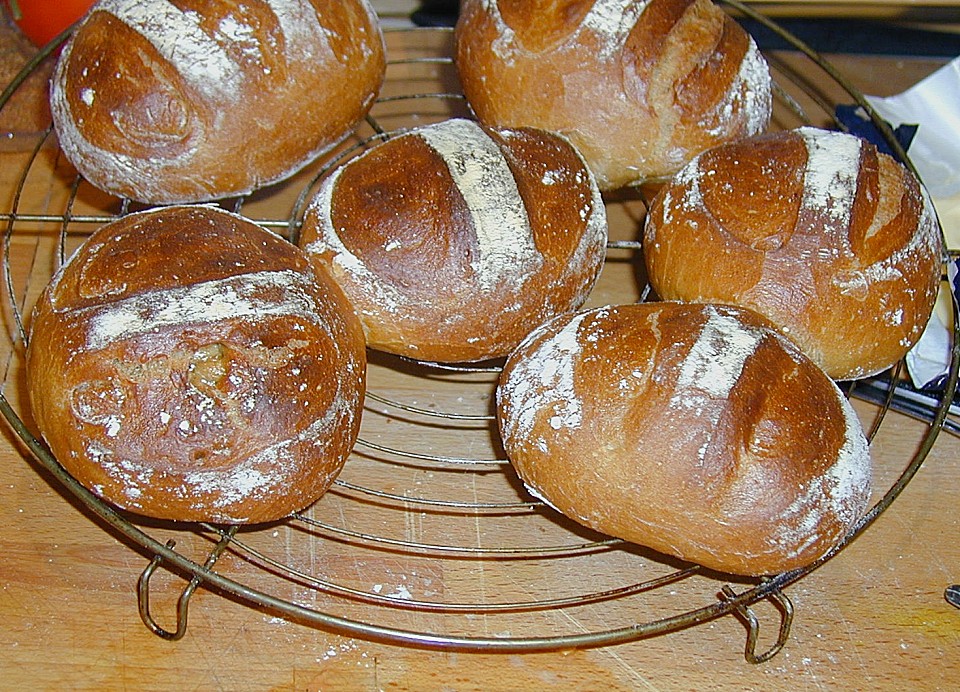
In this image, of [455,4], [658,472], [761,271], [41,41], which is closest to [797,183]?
[761,271]

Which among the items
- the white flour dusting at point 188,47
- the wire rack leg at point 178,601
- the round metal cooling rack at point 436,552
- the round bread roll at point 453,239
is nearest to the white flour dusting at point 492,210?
the round bread roll at point 453,239

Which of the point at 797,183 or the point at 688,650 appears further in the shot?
the point at 797,183

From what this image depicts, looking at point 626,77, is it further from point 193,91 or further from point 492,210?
point 193,91

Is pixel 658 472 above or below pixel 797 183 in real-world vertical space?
below

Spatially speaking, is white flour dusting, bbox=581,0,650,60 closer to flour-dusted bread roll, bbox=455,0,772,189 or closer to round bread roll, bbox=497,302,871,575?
flour-dusted bread roll, bbox=455,0,772,189

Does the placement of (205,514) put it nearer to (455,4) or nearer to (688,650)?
(688,650)

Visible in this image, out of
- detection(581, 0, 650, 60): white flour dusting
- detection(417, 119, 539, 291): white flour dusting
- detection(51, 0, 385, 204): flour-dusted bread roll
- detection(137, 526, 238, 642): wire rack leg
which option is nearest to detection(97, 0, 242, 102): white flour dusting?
detection(51, 0, 385, 204): flour-dusted bread roll
